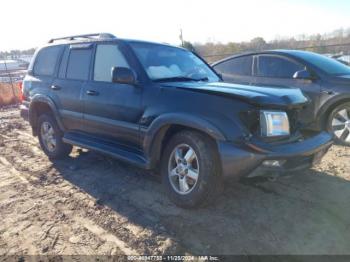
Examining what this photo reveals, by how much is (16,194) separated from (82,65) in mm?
1989

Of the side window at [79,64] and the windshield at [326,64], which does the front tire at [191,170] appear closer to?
the side window at [79,64]

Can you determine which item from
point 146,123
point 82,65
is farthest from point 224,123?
point 82,65

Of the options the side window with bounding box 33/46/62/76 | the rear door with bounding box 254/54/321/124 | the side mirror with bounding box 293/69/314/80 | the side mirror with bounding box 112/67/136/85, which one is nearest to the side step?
the side mirror with bounding box 112/67/136/85

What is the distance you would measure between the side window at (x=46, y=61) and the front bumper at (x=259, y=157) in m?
3.47

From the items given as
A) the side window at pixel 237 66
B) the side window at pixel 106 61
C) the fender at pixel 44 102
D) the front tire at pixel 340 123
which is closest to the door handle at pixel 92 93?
the side window at pixel 106 61

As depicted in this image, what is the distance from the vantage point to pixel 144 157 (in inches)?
148

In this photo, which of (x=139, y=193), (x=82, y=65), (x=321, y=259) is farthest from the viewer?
(x=82, y=65)

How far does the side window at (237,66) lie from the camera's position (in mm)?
6559

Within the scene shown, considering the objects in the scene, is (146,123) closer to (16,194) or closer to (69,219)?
(69,219)

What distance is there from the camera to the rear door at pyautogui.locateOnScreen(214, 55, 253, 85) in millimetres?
6516

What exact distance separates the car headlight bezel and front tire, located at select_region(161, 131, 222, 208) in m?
0.53

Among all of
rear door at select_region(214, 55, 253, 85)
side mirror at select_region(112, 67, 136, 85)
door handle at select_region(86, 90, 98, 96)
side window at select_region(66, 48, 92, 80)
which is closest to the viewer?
side mirror at select_region(112, 67, 136, 85)

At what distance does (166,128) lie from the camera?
355 cm

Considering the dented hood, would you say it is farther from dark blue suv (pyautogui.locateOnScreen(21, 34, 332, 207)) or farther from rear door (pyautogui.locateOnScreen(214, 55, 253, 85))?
rear door (pyautogui.locateOnScreen(214, 55, 253, 85))
